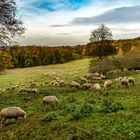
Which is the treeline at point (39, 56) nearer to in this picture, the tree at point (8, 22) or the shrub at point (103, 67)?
the shrub at point (103, 67)

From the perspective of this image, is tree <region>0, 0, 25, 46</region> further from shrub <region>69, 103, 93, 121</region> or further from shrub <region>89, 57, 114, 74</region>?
shrub <region>89, 57, 114, 74</region>

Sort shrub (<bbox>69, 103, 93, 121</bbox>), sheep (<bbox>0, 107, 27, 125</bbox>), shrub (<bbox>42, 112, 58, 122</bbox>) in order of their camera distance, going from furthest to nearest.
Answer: sheep (<bbox>0, 107, 27, 125</bbox>), shrub (<bbox>42, 112, 58, 122</bbox>), shrub (<bbox>69, 103, 93, 121</bbox>)

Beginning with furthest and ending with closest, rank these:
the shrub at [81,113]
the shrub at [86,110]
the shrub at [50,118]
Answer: the shrub at [86,110] → the shrub at [50,118] → the shrub at [81,113]

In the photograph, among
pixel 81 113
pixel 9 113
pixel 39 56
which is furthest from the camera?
pixel 39 56

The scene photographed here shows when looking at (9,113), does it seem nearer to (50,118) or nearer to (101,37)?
(50,118)

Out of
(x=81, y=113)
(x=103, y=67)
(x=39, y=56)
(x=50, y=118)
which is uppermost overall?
(x=81, y=113)

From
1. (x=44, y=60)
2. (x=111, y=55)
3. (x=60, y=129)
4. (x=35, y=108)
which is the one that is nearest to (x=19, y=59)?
(x=44, y=60)

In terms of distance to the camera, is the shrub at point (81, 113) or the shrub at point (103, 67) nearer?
the shrub at point (81, 113)

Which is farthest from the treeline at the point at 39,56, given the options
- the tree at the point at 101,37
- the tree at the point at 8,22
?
the tree at the point at 8,22

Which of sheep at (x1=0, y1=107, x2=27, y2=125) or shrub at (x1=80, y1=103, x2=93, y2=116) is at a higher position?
shrub at (x1=80, y1=103, x2=93, y2=116)

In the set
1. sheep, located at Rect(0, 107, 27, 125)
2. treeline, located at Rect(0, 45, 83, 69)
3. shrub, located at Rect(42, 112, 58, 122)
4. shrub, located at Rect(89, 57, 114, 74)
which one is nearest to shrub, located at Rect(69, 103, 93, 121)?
shrub, located at Rect(42, 112, 58, 122)

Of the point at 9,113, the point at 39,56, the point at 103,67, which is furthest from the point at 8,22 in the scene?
the point at 39,56

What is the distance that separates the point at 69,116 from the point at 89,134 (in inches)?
159

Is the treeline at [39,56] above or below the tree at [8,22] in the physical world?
below
